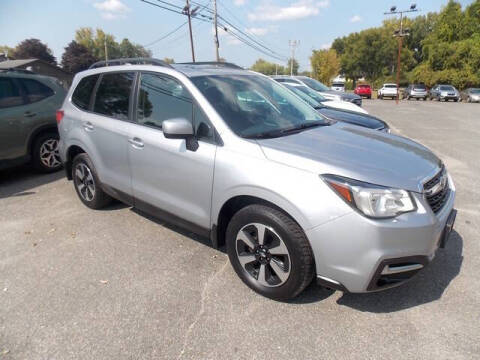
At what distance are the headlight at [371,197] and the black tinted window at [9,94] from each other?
Answer: 18.3 ft

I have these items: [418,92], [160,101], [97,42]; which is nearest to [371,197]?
[160,101]

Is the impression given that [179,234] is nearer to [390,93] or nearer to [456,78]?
[390,93]

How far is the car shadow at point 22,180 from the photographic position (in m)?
5.26

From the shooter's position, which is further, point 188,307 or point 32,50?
point 32,50

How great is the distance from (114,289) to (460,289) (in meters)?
2.89

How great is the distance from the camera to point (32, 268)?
10.5 ft

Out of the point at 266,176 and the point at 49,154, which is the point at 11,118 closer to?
the point at 49,154

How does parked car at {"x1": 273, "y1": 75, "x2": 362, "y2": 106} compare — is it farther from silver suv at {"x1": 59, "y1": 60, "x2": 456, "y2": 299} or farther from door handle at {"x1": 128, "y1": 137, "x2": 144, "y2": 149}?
door handle at {"x1": 128, "y1": 137, "x2": 144, "y2": 149}

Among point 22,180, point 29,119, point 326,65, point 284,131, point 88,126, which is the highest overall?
point 326,65

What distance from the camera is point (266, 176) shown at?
240cm

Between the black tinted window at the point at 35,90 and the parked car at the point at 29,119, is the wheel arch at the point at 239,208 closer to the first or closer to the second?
the parked car at the point at 29,119

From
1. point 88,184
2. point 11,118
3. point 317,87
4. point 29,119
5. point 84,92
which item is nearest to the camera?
point 84,92

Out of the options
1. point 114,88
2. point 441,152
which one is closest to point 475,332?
point 114,88

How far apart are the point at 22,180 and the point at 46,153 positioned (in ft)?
2.00
